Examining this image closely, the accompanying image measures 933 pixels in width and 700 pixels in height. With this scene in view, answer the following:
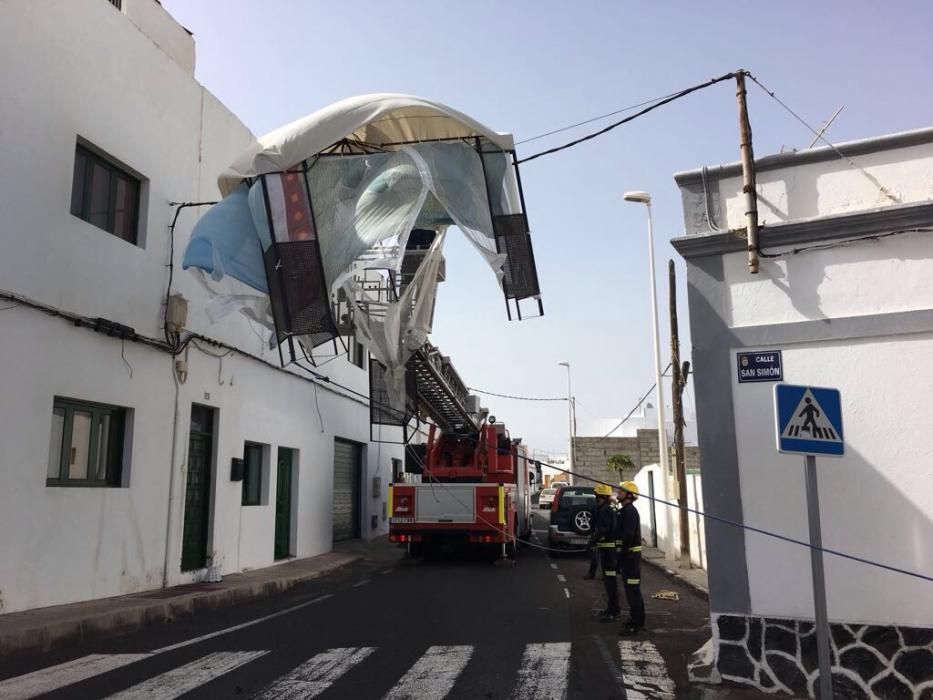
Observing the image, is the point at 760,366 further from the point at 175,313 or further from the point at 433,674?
the point at 175,313

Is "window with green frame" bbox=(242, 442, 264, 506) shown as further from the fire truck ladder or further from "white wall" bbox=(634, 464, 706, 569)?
"white wall" bbox=(634, 464, 706, 569)

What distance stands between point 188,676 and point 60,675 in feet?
3.81

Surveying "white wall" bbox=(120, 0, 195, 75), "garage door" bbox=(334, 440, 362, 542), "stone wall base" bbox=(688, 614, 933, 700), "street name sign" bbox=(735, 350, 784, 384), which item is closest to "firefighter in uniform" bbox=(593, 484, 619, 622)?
"stone wall base" bbox=(688, 614, 933, 700)

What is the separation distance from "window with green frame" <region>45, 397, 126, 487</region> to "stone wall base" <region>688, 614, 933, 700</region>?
26.6ft

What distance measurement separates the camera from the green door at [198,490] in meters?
12.8

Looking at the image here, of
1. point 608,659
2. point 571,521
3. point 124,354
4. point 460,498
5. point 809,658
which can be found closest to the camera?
point 809,658

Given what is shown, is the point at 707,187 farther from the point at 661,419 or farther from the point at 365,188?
the point at 661,419

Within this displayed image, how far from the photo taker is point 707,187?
7.28m

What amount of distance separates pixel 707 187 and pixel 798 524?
10.5ft

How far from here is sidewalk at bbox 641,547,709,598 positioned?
41.4 feet

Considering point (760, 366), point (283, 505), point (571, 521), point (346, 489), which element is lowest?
point (571, 521)

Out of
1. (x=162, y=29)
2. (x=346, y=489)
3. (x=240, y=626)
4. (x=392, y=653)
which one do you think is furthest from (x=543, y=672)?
(x=346, y=489)

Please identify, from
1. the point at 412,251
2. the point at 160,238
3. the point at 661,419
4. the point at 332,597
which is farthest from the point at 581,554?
the point at 160,238

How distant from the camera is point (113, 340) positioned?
1079 centimetres
